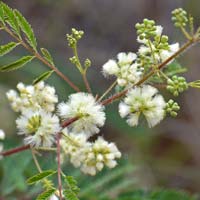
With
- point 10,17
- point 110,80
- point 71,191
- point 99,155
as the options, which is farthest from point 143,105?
point 110,80

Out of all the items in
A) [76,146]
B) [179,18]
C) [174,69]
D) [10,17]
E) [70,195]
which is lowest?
[70,195]

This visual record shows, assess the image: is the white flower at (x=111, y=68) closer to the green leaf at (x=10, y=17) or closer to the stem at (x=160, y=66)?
the stem at (x=160, y=66)

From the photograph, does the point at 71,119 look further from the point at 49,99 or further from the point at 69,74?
the point at 69,74

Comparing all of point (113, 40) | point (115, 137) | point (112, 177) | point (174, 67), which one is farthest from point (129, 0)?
point (174, 67)

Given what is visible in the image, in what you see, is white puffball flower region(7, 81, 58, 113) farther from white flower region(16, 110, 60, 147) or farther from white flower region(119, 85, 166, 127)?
white flower region(119, 85, 166, 127)

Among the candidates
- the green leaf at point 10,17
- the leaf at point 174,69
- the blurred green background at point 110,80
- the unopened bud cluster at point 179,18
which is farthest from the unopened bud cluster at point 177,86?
the blurred green background at point 110,80

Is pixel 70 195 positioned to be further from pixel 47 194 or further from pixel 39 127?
pixel 39 127

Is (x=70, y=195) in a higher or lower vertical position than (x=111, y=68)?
lower

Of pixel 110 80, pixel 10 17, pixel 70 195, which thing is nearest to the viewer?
pixel 70 195
